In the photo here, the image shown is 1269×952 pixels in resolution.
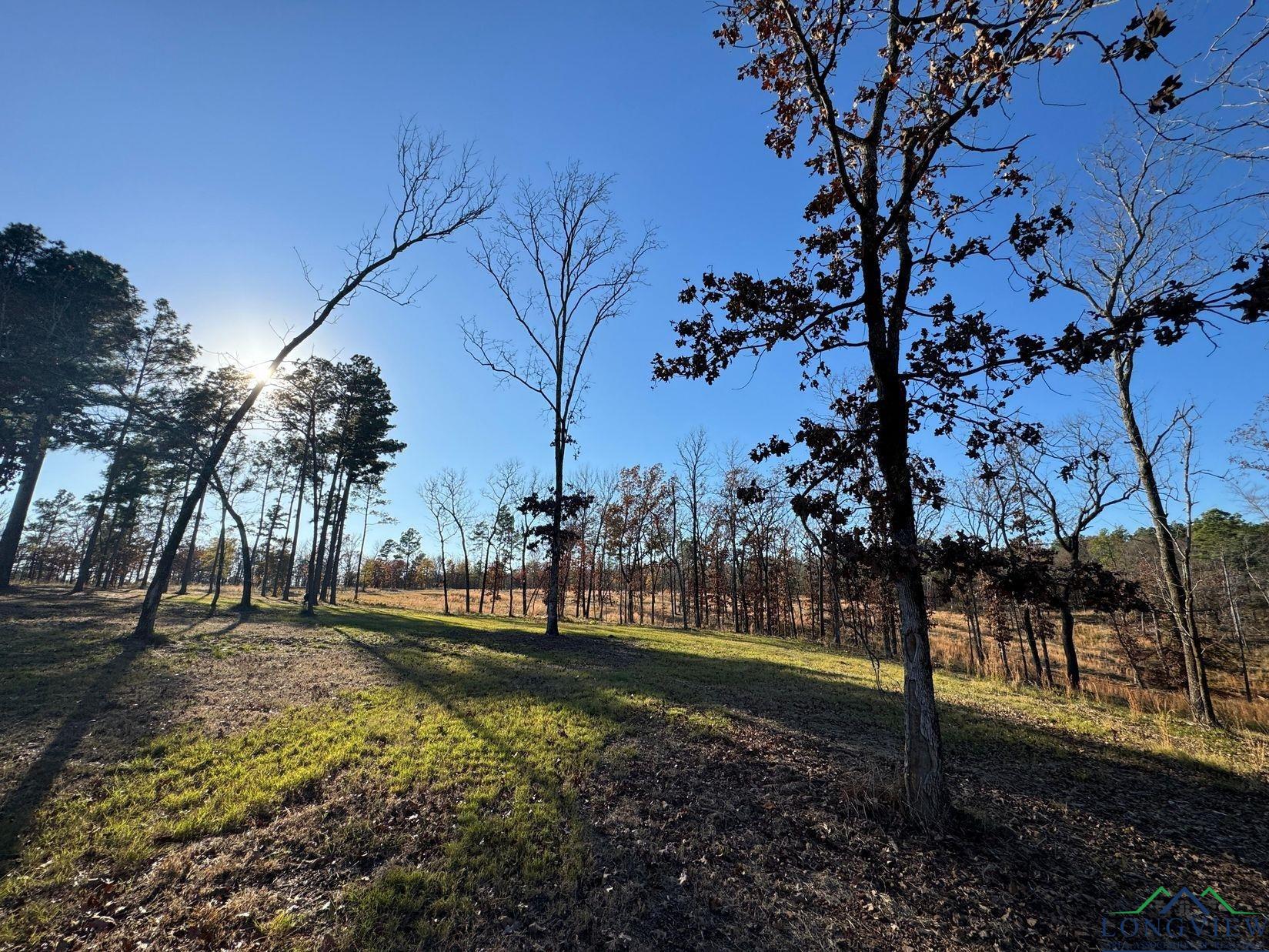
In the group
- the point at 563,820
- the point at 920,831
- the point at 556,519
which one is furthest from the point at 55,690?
the point at 920,831

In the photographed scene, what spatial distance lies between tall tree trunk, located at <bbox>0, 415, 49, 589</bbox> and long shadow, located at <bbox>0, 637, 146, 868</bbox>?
2466 cm

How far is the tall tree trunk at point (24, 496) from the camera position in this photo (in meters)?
22.9

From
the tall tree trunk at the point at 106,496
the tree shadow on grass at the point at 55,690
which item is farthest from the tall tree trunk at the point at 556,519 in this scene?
the tall tree trunk at the point at 106,496

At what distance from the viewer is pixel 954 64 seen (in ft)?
16.4

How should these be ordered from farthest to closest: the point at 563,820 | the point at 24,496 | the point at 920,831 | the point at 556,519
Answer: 1. the point at 24,496
2. the point at 556,519
3. the point at 563,820
4. the point at 920,831

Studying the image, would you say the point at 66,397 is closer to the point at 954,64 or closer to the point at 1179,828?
the point at 954,64

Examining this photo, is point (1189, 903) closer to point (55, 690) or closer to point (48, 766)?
point (48, 766)

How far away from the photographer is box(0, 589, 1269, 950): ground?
3.51 m

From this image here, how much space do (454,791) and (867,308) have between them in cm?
793

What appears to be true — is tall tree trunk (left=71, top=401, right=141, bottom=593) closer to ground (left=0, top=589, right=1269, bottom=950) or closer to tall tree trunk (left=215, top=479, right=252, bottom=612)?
tall tree trunk (left=215, top=479, right=252, bottom=612)

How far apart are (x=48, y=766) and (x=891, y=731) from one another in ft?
40.5

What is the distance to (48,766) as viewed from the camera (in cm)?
559

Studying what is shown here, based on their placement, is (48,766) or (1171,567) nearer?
(48,766)

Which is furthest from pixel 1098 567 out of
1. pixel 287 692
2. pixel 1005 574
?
pixel 287 692
